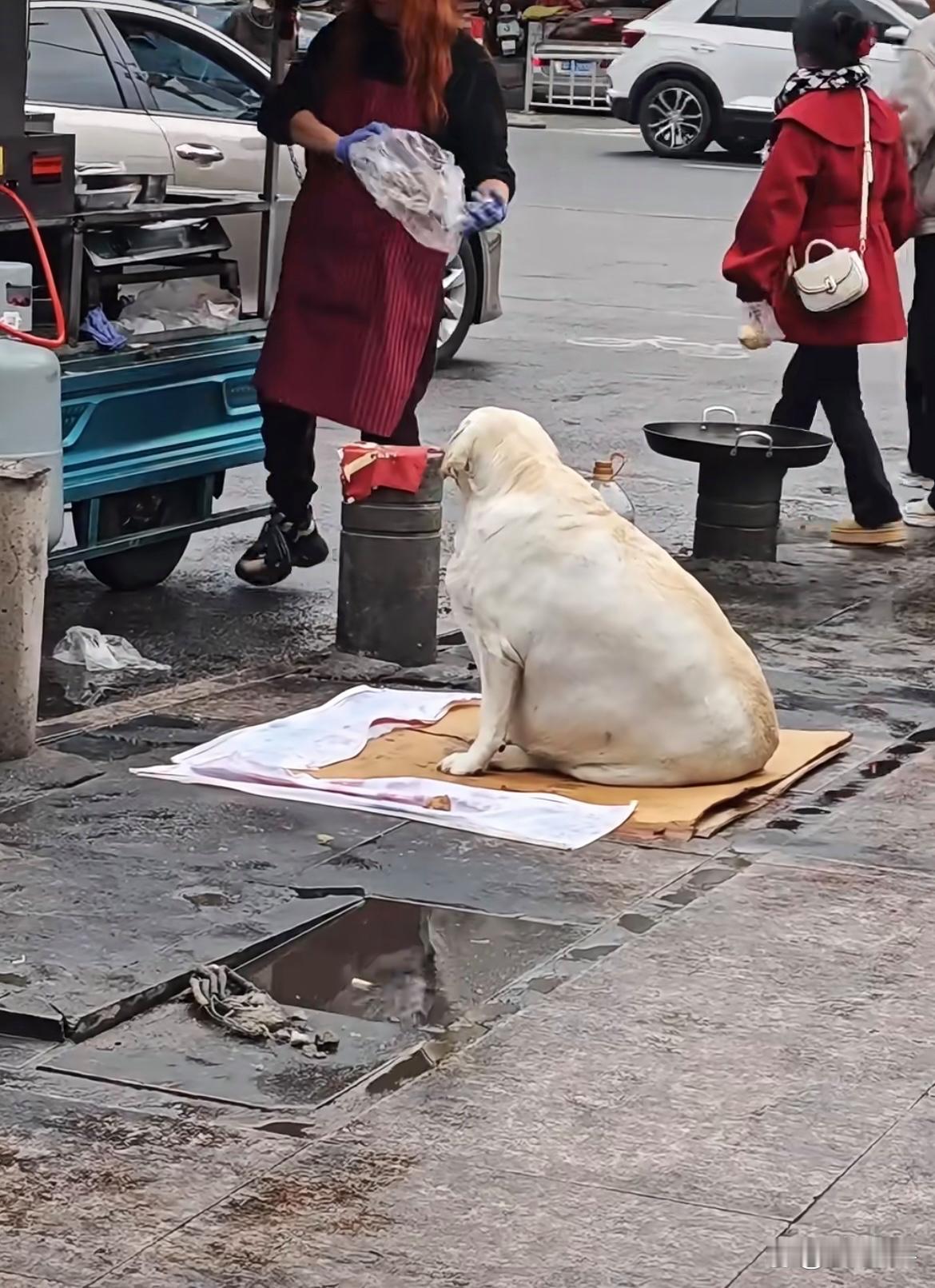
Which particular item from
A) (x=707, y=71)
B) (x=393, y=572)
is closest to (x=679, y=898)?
(x=393, y=572)

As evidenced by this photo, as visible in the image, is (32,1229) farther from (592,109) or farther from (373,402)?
(592,109)

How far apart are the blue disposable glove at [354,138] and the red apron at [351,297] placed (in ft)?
0.46

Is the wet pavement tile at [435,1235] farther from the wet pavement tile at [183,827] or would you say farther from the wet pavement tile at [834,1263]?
the wet pavement tile at [183,827]

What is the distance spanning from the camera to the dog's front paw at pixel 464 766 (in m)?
5.95

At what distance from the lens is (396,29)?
7297mm

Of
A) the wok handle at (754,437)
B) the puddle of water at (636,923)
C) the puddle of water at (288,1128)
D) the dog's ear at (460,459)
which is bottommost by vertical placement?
the puddle of water at (636,923)

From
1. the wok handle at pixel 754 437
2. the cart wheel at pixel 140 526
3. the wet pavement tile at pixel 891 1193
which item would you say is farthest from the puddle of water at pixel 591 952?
the wok handle at pixel 754 437

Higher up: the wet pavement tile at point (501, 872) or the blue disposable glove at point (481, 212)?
the blue disposable glove at point (481, 212)

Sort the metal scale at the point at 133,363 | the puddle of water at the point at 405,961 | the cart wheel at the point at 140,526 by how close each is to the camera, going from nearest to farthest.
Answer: the puddle of water at the point at 405,961, the metal scale at the point at 133,363, the cart wheel at the point at 140,526

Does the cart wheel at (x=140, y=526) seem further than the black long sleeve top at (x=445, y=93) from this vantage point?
Yes

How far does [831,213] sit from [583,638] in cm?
353

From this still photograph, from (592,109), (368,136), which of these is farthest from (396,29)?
(592,109)

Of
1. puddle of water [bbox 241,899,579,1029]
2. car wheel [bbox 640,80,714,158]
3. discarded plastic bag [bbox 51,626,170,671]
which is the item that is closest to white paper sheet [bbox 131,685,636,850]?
puddle of water [bbox 241,899,579,1029]

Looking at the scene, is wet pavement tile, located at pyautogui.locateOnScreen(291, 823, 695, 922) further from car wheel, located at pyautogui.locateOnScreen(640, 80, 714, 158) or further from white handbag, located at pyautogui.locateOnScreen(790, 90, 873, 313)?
car wheel, located at pyautogui.locateOnScreen(640, 80, 714, 158)
